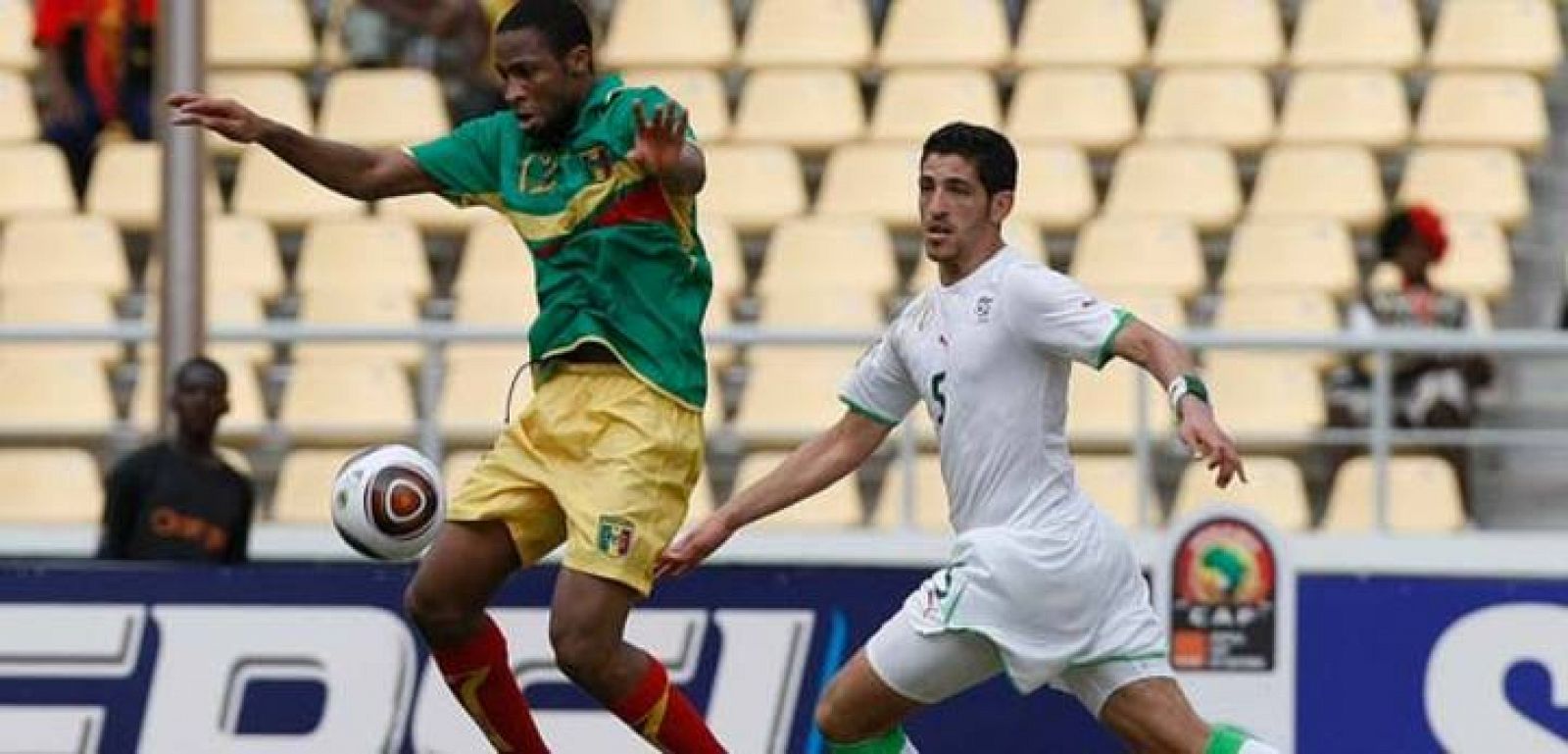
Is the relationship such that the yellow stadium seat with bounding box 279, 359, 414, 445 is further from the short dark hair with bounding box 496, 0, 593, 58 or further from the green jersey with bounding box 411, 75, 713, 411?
the short dark hair with bounding box 496, 0, 593, 58

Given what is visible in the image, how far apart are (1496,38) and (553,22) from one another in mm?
8532

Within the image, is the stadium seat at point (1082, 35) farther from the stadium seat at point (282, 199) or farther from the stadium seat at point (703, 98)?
the stadium seat at point (282, 199)

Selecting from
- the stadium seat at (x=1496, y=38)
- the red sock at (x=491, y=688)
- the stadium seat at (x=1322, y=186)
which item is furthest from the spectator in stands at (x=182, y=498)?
the stadium seat at (x=1496, y=38)

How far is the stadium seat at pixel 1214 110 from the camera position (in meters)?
16.1

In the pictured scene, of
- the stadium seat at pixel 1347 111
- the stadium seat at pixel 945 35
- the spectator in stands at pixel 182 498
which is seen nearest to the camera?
the spectator in stands at pixel 182 498

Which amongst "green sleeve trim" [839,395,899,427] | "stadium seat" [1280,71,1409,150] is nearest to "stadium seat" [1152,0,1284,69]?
"stadium seat" [1280,71,1409,150]

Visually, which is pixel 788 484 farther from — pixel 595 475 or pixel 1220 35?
pixel 1220 35

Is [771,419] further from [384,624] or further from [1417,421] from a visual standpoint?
[384,624]

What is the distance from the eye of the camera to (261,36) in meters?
17.2

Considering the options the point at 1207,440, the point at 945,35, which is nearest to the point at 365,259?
the point at 945,35

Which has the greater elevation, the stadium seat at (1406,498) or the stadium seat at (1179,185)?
the stadium seat at (1179,185)

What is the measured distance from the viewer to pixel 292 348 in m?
15.6

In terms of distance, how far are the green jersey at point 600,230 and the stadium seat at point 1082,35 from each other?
774 cm

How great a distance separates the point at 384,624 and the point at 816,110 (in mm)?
6439
